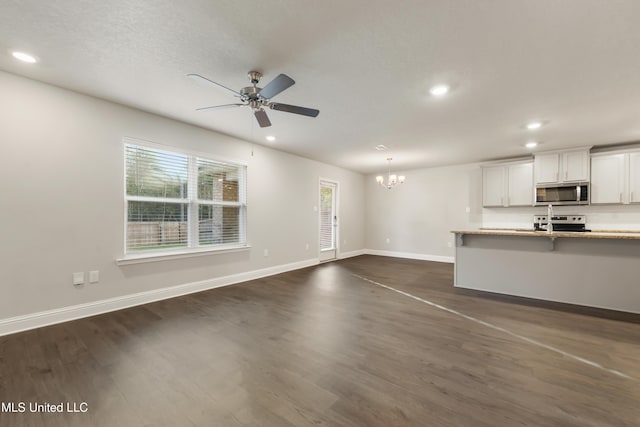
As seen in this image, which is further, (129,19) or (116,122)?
(116,122)

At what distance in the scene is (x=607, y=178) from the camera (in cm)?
482

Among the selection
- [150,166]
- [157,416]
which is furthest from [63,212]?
[157,416]

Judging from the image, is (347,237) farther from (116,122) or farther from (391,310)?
(116,122)

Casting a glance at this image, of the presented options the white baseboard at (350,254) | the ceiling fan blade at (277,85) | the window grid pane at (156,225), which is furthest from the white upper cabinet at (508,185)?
the window grid pane at (156,225)

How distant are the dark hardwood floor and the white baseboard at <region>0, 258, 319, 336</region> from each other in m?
0.14

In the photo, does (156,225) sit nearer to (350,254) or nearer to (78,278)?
(78,278)

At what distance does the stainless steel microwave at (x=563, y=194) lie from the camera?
4.95m

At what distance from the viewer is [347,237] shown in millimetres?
7543

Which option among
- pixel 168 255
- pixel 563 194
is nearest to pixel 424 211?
pixel 563 194

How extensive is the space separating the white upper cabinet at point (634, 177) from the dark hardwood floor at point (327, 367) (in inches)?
116

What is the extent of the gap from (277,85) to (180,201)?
8.63 feet

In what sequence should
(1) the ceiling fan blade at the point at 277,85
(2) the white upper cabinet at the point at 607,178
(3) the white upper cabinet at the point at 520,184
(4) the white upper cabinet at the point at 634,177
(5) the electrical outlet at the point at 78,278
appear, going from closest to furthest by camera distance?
1. (1) the ceiling fan blade at the point at 277,85
2. (5) the electrical outlet at the point at 78,278
3. (4) the white upper cabinet at the point at 634,177
4. (2) the white upper cabinet at the point at 607,178
5. (3) the white upper cabinet at the point at 520,184

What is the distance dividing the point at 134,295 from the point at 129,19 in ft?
10.4

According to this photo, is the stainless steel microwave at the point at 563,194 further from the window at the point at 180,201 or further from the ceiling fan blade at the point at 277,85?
the window at the point at 180,201
